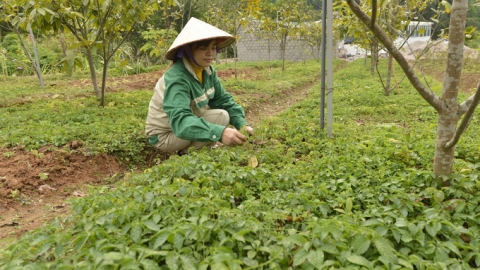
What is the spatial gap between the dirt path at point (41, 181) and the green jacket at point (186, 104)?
650mm

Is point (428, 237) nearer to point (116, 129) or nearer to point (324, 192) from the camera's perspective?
point (324, 192)

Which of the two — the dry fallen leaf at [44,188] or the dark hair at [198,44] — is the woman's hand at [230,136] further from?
the dry fallen leaf at [44,188]

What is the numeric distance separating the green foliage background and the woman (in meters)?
0.23

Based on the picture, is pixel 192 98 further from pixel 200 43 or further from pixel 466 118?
pixel 466 118

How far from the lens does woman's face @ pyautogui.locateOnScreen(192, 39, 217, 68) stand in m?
3.26

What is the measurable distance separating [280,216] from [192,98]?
6.13 ft

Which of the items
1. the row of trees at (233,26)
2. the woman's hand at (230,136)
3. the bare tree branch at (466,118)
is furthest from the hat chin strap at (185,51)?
the bare tree branch at (466,118)

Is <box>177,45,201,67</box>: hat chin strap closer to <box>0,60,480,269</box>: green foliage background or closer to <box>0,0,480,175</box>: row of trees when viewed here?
<box>0,60,480,269</box>: green foliage background

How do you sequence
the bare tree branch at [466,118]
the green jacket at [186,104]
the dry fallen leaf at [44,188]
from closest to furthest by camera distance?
the bare tree branch at [466,118]
the green jacket at [186,104]
the dry fallen leaf at [44,188]

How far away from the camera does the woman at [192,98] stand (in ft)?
10.0

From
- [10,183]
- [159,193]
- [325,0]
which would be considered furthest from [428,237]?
[10,183]

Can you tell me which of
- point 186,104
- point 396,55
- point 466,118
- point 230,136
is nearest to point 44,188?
point 186,104

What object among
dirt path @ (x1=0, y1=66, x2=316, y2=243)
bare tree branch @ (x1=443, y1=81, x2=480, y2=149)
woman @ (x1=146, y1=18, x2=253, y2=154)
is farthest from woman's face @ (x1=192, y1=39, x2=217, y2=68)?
bare tree branch @ (x1=443, y1=81, x2=480, y2=149)

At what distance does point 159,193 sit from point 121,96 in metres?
4.98
